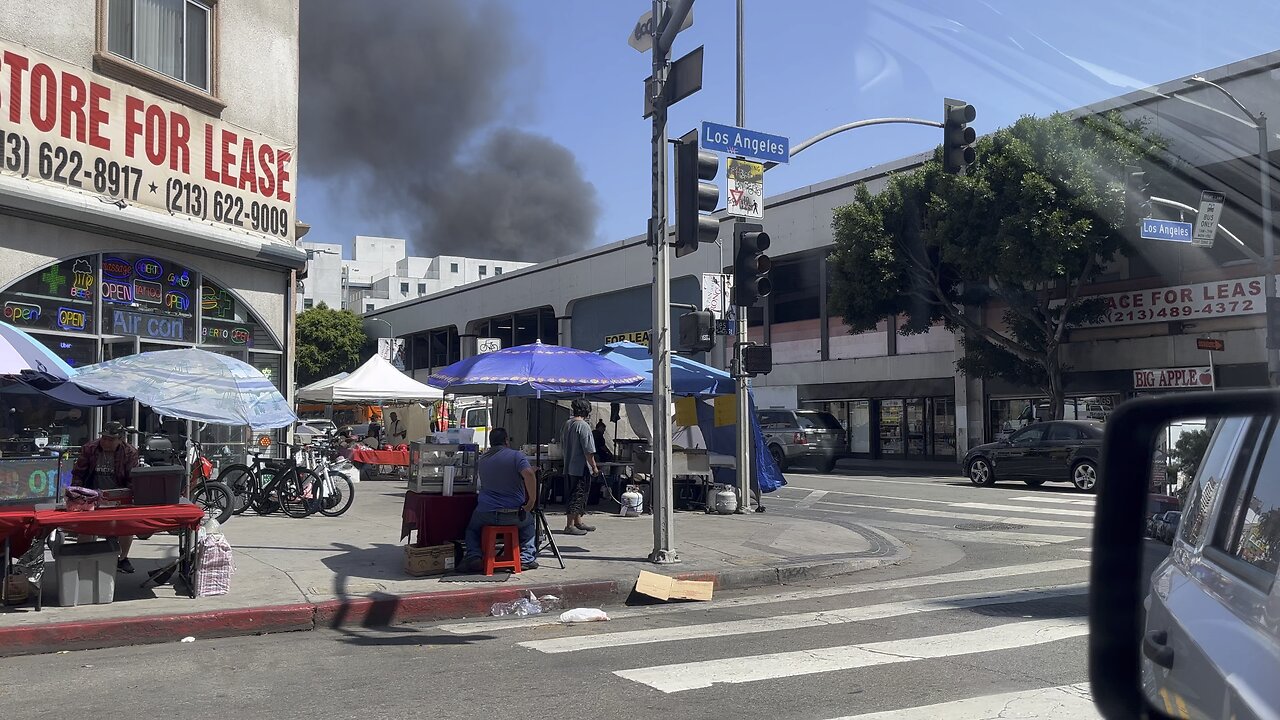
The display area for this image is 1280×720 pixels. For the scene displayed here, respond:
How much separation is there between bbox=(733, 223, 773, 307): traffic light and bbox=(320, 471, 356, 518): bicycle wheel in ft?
21.7

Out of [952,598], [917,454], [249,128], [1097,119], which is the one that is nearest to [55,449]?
[249,128]

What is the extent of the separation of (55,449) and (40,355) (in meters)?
4.31

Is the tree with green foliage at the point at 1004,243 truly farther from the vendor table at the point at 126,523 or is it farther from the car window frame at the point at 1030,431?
the vendor table at the point at 126,523

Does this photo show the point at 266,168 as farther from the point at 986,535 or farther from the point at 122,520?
the point at 986,535

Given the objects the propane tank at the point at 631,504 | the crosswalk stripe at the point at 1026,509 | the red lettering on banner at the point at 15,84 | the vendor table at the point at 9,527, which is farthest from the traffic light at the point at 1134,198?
the vendor table at the point at 9,527

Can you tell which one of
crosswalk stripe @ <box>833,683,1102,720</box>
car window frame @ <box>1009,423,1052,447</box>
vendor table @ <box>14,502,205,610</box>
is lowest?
crosswalk stripe @ <box>833,683,1102,720</box>

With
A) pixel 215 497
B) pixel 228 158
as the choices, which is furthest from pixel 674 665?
pixel 228 158

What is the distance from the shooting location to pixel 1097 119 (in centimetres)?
2523

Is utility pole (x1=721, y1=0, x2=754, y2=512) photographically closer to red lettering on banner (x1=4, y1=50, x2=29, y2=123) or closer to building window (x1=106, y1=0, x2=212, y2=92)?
building window (x1=106, y1=0, x2=212, y2=92)

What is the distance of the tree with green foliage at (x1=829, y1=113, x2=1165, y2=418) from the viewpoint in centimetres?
2528

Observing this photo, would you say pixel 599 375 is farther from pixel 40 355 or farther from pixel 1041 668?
pixel 1041 668

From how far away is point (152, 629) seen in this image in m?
7.92

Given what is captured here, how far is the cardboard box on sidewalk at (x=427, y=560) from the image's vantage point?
33.2 ft

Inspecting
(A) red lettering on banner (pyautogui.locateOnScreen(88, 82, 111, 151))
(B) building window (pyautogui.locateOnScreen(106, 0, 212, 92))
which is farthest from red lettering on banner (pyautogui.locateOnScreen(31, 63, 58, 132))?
(B) building window (pyautogui.locateOnScreen(106, 0, 212, 92))
